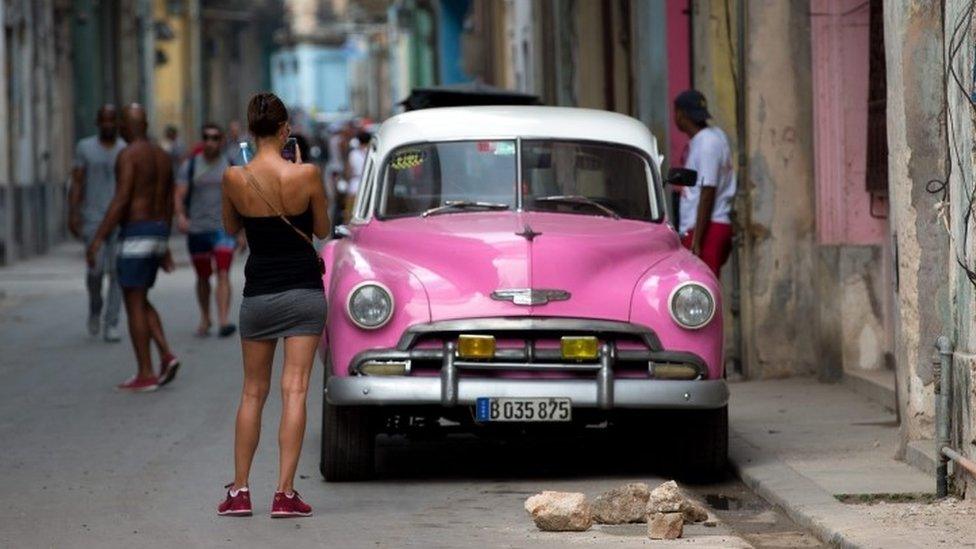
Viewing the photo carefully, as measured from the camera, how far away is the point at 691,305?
1041 centimetres

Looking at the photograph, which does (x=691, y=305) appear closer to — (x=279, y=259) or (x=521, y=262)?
(x=521, y=262)

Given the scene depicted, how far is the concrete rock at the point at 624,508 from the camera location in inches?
367

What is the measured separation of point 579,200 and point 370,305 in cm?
172

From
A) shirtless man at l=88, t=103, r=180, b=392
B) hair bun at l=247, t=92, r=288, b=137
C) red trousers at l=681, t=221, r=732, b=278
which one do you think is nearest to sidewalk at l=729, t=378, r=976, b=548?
red trousers at l=681, t=221, r=732, b=278

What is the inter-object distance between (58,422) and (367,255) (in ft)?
10.8

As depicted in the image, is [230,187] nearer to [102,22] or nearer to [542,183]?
[542,183]

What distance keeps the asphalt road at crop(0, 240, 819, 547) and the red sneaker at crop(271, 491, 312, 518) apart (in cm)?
6

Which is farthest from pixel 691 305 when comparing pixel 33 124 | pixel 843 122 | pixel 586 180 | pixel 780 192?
pixel 33 124

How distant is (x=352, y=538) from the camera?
29.5 feet

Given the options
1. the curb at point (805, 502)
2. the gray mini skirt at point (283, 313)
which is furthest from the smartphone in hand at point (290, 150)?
the curb at point (805, 502)

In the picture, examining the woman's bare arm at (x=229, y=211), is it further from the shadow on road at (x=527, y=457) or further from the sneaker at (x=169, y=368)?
the sneaker at (x=169, y=368)

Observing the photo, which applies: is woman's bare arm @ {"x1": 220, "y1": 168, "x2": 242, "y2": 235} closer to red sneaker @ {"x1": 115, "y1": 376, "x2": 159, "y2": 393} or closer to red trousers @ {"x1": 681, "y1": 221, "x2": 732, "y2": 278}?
red trousers @ {"x1": 681, "y1": 221, "x2": 732, "y2": 278}

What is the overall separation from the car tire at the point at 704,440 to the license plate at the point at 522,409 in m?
0.74

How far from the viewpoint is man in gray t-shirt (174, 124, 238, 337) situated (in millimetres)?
19375
